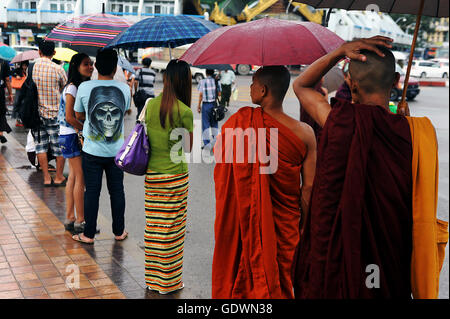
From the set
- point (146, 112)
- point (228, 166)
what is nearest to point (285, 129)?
point (228, 166)

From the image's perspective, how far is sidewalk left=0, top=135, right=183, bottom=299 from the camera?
4043 mm

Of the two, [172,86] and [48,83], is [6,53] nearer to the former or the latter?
[48,83]

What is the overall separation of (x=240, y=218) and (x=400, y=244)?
3.02ft

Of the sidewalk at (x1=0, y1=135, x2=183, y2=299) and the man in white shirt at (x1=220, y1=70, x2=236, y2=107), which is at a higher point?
the man in white shirt at (x1=220, y1=70, x2=236, y2=107)

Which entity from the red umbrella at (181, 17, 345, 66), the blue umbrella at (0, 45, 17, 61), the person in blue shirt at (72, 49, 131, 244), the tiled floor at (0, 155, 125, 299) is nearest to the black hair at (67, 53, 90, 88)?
the person in blue shirt at (72, 49, 131, 244)

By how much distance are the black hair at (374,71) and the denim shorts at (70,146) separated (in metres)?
3.66

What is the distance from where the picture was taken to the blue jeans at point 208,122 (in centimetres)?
1026

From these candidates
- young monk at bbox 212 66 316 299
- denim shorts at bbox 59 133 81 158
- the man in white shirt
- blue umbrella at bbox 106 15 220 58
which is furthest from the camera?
the man in white shirt

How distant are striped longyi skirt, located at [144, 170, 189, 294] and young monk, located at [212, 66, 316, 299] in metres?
1.28

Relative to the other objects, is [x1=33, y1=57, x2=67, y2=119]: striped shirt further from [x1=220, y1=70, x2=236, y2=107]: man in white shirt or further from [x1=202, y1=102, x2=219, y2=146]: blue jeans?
[x1=220, y1=70, x2=236, y2=107]: man in white shirt

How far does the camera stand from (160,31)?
15.1ft

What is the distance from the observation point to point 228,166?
108 inches

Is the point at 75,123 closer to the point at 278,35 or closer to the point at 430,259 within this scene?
the point at 278,35

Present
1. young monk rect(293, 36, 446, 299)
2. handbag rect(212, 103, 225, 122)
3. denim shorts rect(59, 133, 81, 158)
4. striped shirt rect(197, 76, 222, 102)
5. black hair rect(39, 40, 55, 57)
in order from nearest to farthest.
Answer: young monk rect(293, 36, 446, 299), denim shorts rect(59, 133, 81, 158), black hair rect(39, 40, 55, 57), handbag rect(212, 103, 225, 122), striped shirt rect(197, 76, 222, 102)
